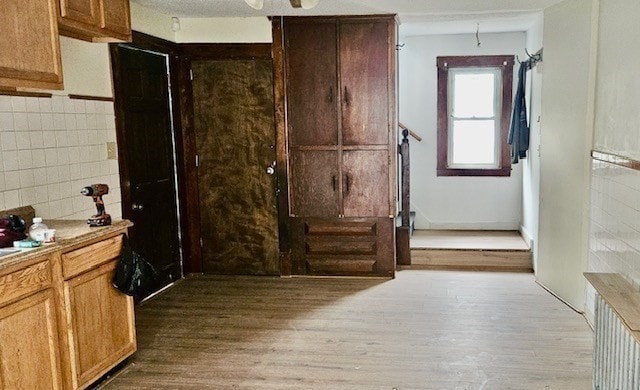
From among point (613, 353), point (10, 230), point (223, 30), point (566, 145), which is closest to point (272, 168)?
point (223, 30)

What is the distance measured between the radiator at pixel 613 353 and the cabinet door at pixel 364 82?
264 cm

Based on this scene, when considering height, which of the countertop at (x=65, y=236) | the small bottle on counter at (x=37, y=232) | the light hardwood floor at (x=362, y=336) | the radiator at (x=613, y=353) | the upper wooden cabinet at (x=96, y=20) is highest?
the upper wooden cabinet at (x=96, y=20)

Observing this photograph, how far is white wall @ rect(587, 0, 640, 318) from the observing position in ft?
9.91

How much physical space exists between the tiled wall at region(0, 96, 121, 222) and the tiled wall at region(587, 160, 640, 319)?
3309 mm

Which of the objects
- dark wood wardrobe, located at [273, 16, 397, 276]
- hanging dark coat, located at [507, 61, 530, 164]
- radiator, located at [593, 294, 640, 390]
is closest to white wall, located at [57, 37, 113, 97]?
dark wood wardrobe, located at [273, 16, 397, 276]

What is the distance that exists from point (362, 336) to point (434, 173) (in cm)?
318

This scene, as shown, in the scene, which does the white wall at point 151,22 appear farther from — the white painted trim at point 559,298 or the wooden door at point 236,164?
the white painted trim at point 559,298

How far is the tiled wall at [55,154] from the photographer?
10.0 feet

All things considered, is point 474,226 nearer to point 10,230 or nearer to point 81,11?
point 81,11

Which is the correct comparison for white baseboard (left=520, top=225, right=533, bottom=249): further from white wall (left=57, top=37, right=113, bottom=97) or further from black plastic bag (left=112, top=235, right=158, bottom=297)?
white wall (left=57, top=37, right=113, bottom=97)

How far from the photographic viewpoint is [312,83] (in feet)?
16.4

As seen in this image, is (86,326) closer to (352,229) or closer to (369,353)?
(369,353)

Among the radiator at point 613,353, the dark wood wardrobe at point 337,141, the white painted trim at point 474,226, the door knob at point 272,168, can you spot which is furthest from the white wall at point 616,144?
the door knob at point 272,168

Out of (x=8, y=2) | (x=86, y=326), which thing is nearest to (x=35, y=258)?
(x=86, y=326)
